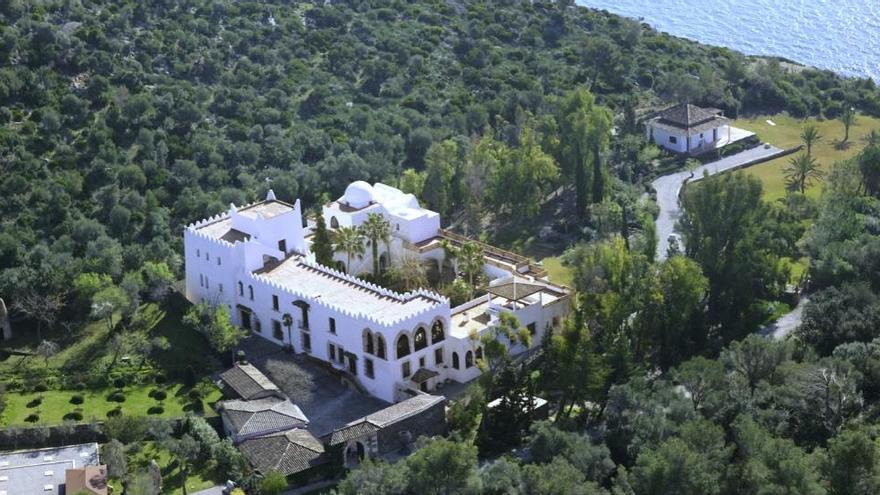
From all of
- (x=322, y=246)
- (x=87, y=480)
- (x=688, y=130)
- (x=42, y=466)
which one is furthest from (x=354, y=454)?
(x=688, y=130)

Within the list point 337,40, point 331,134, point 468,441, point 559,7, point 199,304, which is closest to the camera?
point 468,441

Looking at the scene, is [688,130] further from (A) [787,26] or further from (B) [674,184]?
(A) [787,26]

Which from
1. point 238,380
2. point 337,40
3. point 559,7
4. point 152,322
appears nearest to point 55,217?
point 152,322

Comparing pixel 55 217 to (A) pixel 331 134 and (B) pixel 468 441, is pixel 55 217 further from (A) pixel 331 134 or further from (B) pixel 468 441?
(B) pixel 468 441

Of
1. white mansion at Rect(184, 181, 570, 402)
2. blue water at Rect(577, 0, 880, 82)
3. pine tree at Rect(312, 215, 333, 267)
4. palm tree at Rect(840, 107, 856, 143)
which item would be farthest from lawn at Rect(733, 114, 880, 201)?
pine tree at Rect(312, 215, 333, 267)

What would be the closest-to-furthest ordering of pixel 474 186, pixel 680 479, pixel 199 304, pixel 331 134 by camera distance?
pixel 680 479
pixel 199 304
pixel 474 186
pixel 331 134

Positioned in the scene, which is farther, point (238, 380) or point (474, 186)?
point (474, 186)

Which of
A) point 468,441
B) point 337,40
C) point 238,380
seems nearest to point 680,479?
point 468,441

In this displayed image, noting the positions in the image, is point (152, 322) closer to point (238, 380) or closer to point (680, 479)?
point (238, 380)
